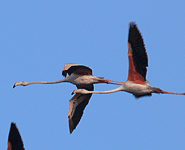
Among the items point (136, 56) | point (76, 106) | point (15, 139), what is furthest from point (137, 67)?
point (15, 139)

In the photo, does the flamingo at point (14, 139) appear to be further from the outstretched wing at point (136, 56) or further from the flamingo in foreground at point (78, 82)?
the outstretched wing at point (136, 56)

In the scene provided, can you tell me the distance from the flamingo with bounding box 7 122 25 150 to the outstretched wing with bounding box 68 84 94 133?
3315 mm

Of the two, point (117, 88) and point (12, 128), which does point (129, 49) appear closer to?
point (117, 88)

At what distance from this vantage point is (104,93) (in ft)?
61.8

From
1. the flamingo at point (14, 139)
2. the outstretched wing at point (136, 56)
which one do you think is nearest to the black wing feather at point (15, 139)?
the flamingo at point (14, 139)

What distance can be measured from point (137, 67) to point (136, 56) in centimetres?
37

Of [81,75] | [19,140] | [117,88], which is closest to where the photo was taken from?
[19,140]

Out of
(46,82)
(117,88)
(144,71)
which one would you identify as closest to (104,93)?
(117,88)

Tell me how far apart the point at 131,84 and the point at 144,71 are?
0.62m

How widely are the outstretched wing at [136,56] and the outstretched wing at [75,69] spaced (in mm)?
2296

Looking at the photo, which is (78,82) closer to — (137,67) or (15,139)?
(137,67)

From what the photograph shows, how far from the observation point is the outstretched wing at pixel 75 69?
19484 millimetres

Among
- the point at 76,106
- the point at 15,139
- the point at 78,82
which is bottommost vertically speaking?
the point at 15,139

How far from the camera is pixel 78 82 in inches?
794
